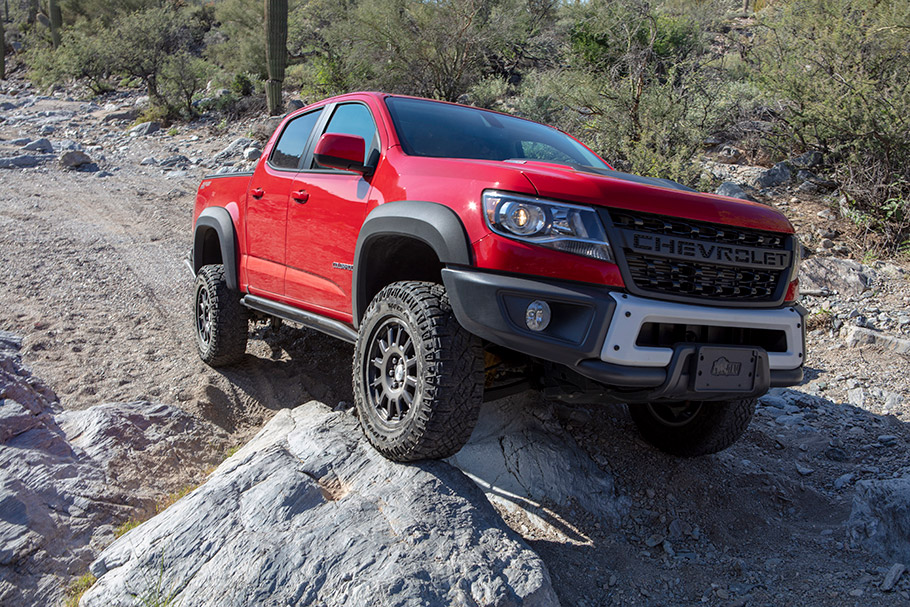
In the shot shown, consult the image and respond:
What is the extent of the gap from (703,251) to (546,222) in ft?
2.11

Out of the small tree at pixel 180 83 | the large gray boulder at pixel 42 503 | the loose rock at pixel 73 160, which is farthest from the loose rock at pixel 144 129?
the large gray boulder at pixel 42 503

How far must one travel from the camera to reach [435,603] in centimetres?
212

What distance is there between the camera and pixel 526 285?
234cm

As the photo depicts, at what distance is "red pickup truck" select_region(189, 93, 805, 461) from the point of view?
2350 mm

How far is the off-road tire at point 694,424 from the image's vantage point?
10.9 feet

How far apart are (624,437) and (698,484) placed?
509 millimetres

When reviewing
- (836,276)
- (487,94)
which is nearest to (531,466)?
(836,276)

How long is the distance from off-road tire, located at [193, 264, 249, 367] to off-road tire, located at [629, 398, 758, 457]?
106 inches

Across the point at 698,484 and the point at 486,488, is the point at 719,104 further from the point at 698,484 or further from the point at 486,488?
the point at 486,488

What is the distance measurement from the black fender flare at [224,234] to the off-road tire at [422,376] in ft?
6.39

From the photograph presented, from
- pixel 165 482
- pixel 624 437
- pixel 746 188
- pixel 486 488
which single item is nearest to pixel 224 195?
pixel 165 482

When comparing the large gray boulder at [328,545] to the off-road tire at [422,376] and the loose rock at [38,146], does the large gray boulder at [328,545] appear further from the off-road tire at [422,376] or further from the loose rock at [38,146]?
the loose rock at [38,146]

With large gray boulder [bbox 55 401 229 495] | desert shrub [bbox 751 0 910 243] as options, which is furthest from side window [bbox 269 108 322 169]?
desert shrub [bbox 751 0 910 243]

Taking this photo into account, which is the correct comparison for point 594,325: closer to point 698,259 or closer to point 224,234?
point 698,259
